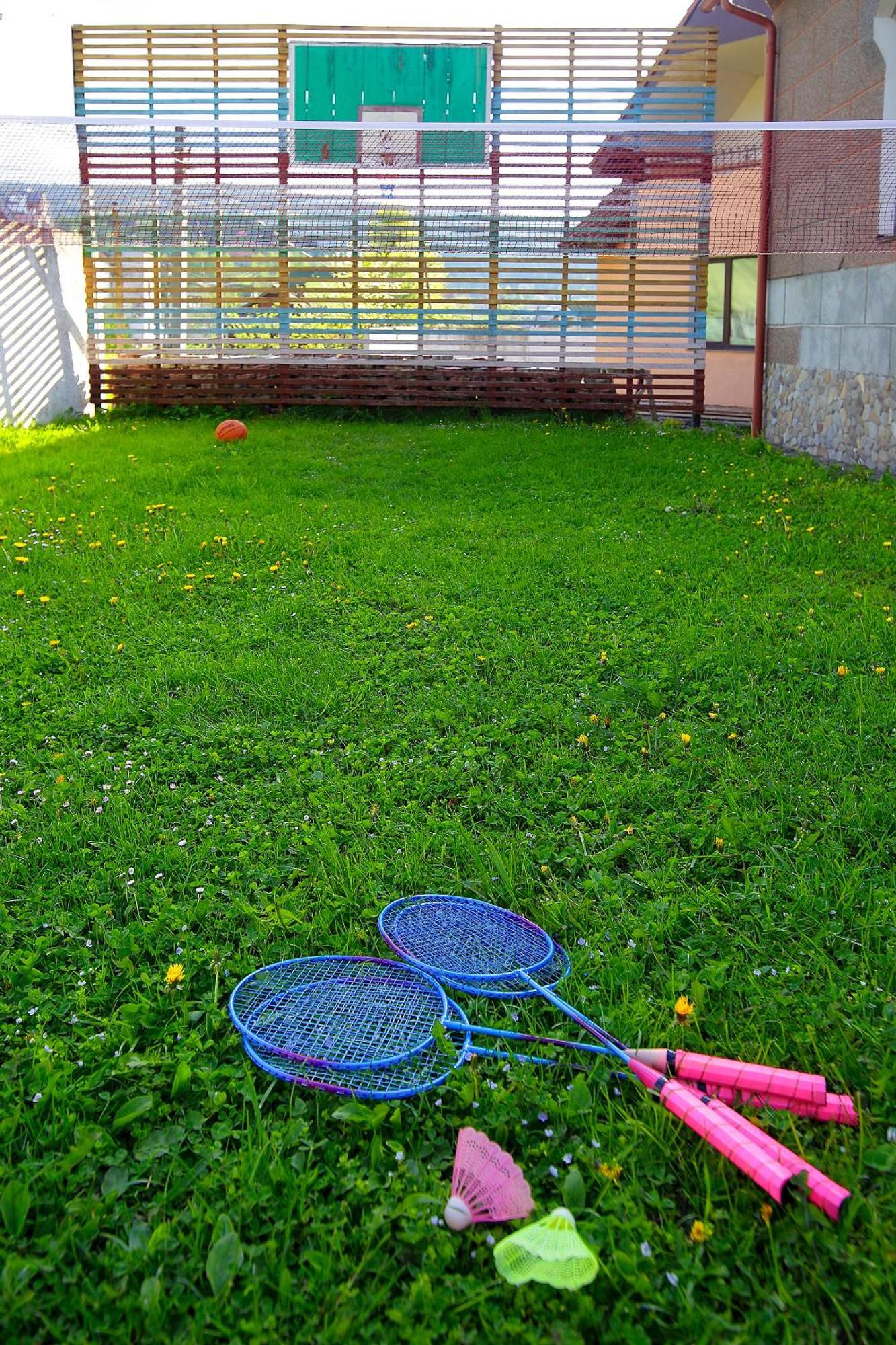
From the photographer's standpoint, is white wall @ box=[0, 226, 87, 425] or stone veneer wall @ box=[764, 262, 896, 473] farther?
white wall @ box=[0, 226, 87, 425]

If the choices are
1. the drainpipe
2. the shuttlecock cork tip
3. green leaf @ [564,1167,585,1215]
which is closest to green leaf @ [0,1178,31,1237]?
the shuttlecock cork tip

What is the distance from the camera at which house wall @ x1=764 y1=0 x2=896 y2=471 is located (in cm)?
920

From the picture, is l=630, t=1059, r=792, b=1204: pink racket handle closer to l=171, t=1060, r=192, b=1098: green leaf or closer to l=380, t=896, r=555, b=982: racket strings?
l=380, t=896, r=555, b=982: racket strings

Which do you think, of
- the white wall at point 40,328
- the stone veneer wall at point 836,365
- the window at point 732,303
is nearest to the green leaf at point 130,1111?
the stone veneer wall at point 836,365

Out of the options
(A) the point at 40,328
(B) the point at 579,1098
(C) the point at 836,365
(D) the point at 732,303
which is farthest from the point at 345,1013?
(D) the point at 732,303

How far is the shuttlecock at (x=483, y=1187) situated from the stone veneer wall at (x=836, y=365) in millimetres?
8233

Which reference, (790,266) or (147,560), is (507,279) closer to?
(790,266)

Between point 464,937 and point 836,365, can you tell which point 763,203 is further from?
point 464,937

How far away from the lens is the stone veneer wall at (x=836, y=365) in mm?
9188

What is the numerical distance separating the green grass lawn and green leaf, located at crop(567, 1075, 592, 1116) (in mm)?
17

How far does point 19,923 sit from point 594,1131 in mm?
1576

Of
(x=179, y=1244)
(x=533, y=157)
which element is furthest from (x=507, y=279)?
(x=179, y=1244)

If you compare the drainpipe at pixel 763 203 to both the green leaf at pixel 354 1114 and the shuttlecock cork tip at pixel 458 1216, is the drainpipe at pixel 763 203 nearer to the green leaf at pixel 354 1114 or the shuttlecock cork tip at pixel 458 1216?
the green leaf at pixel 354 1114

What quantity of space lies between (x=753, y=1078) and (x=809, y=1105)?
0.11m
